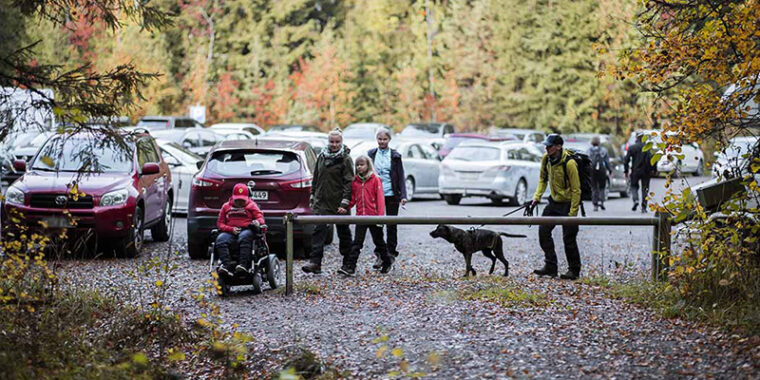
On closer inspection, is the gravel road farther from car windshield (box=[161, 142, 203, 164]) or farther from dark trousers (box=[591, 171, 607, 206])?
dark trousers (box=[591, 171, 607, 206])

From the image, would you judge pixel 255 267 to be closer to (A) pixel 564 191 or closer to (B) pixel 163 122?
(A) pixel 564 191

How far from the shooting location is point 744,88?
9.82m

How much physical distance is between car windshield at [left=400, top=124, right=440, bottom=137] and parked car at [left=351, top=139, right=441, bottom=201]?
1565 cm

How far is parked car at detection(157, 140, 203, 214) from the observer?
20.8 m

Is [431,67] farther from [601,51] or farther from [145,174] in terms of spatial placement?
[601,51]

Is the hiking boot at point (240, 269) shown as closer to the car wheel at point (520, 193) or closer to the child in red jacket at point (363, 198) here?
the child in red jacket at point (363, 198)

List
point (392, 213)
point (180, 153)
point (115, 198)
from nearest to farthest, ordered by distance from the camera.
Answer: point (392, 213) < point (115, 198) < point (180, 153)

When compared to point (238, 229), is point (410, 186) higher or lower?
lower

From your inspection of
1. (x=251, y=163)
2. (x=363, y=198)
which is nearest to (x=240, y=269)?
(x=363, y=198)

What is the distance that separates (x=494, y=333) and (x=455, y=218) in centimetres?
242

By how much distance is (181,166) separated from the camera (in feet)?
69.5

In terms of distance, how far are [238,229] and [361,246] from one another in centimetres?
212

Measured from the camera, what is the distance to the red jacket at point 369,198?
13.1 metres

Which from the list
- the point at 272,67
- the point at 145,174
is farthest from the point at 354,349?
the point at 272,67
